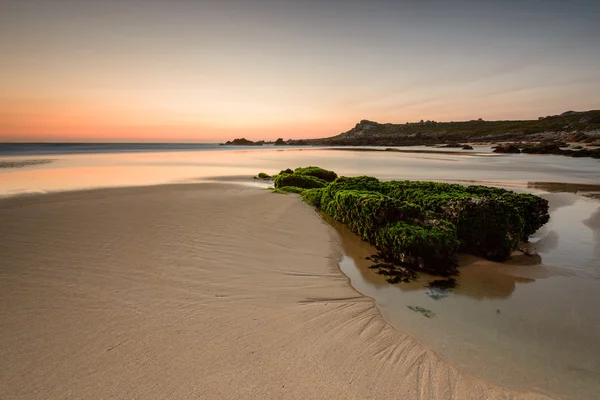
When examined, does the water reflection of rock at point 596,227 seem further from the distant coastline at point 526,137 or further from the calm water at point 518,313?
the distant coastline at point 526,137

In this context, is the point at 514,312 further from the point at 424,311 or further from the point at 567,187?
the point at 567,187

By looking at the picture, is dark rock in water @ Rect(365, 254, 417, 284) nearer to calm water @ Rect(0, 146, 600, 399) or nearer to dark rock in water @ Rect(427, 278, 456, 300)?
calm water @ Rect(0, 146, 600, 399)

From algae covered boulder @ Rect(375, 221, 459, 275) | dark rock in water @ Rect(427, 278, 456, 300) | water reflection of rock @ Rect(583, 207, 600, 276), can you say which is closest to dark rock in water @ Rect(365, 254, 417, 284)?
algae covered boulder @ Rect(375, 221, 459, 275)

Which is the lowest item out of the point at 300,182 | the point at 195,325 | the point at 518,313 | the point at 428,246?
the point at 518,313

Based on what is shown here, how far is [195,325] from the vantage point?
4.04 metres

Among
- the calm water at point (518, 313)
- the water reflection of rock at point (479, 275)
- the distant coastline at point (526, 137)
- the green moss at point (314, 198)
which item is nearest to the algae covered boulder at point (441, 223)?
the water reflection of rock at point (479, 275)

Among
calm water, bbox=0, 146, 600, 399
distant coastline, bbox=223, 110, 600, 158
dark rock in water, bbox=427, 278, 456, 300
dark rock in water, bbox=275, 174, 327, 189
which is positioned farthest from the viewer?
distant coastline, bbox=223, 110, 600, 158

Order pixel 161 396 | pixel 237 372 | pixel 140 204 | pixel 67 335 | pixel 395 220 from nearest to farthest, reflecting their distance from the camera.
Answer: pixel 161 396, pixel 237 372, pixel 67 335, pixel 395 220, pixel 140 204

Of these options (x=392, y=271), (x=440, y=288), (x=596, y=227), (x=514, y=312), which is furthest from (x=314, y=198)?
(x=596, y=227)

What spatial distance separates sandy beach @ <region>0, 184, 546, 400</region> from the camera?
3.10m

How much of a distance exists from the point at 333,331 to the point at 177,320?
2.18 metres

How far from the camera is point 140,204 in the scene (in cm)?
1142

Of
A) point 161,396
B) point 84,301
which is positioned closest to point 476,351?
point 161,396

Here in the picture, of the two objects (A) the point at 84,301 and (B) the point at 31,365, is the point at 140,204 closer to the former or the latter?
(A) the point at 84,301
